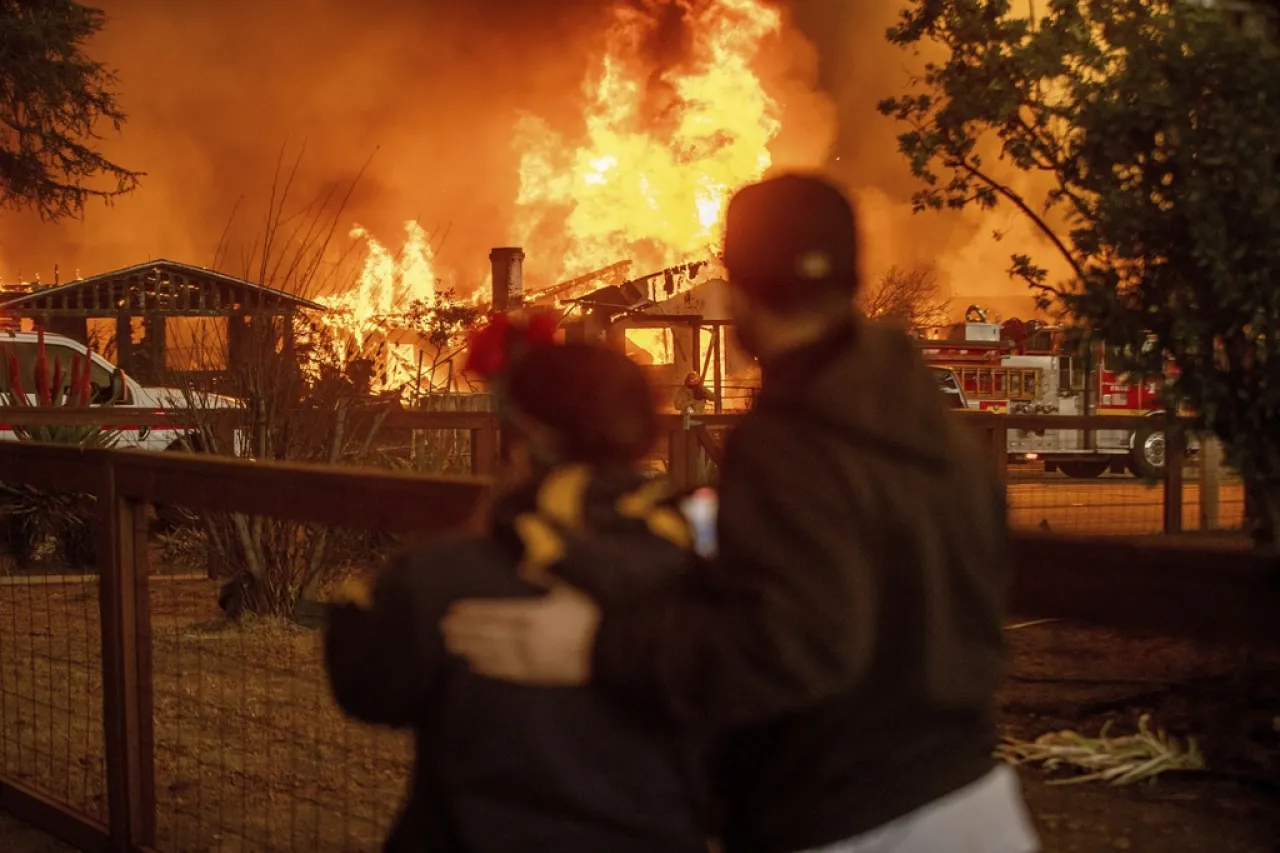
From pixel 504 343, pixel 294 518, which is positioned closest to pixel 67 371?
pixel 294 518

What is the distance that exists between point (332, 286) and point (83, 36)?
1766cm

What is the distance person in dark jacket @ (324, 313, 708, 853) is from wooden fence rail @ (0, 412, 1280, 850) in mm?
619

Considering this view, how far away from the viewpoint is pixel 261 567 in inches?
313

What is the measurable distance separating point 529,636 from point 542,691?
93 mm

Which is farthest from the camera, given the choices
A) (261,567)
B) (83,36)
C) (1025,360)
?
(1025,360)

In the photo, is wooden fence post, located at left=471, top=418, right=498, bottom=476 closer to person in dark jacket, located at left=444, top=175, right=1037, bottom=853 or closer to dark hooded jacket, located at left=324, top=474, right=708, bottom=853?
dark hooded jacket, located at left=324, top=474, right=708, bottom=853

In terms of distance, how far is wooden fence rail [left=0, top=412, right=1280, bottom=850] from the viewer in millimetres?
1932

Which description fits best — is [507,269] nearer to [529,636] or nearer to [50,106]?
[50,106]

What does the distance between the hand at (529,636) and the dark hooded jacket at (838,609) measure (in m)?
0.04

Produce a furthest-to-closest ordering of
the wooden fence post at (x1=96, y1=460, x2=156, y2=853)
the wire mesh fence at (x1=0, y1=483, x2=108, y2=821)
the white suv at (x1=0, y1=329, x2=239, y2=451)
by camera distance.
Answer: the white suv at (x1=0, y1=329, x2=239, y2=451) → the wire mesh fence at (x1=0, y1=483, x2=108, y2=821) → the wooden fence post at (x1=96, y1=460, x2=156, y2=853)

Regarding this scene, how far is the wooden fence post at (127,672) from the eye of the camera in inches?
164

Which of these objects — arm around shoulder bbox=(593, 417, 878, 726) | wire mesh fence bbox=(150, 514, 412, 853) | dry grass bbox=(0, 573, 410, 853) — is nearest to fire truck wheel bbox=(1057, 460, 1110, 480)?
wire mesh fence bbox=(150, 514, 412, 853)

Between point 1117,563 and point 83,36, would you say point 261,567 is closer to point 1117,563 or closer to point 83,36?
point 1117,563

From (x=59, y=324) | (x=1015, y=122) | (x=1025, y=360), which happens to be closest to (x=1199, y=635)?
(x=1015, y=122)
